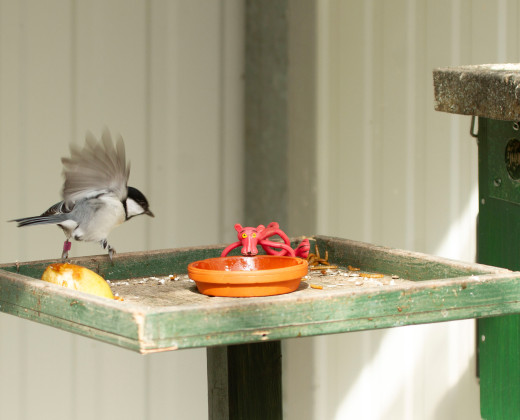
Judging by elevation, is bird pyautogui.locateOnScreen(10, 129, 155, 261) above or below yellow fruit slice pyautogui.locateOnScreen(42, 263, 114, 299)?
above

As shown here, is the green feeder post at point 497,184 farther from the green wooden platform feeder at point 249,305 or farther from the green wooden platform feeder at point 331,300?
the green wooden platform feeder at point 249,305

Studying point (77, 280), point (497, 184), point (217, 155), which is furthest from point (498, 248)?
point (217, 155)

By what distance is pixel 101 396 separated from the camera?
354 centimetres

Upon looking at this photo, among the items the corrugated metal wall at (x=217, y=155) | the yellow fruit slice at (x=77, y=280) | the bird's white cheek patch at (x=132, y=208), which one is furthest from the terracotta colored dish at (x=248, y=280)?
the corrugated metal wall at (x=217, y=155)

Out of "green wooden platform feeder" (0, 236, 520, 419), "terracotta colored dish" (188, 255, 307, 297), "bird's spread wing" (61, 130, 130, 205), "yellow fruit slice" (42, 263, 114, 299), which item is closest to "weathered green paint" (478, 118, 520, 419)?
"green wooden platform feeder" (0, 236, 520, 419)

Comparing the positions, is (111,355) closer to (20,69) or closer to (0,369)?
(0,369)

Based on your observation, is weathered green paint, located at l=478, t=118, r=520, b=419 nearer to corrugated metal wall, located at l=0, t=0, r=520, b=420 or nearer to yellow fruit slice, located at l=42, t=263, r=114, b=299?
yellow fruit slice, located at l=42, t=263, r=114, b=299

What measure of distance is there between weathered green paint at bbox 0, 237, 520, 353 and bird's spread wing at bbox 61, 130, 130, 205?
37 cm

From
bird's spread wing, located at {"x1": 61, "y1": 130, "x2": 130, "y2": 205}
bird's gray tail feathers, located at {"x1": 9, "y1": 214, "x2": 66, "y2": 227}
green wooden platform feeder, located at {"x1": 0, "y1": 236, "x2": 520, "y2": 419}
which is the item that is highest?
bird's spread wing, located at {"x1": 61, "y1": 130, "x2": 130, "y2": 205}

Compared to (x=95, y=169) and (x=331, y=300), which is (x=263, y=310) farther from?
(x=95, y=169)

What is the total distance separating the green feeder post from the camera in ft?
6.98

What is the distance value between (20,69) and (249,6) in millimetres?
972

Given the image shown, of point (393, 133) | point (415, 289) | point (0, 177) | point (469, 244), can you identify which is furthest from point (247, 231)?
point (469, 244)

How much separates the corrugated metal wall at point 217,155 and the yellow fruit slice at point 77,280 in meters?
1.44
